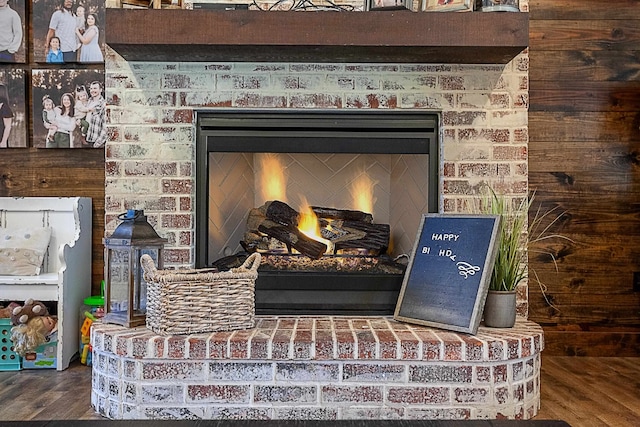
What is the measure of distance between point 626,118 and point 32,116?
2.86 m

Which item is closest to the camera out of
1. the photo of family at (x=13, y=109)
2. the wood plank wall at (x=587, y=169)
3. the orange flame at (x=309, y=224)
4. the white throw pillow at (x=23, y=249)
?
the orange flame at (x=309, y=224)

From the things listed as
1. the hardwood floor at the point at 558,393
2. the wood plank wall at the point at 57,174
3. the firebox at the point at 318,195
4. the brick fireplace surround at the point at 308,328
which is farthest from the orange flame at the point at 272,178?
the hardwood floor at the point at 558,393

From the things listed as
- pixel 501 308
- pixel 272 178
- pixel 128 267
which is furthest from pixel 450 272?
pixel 128 267

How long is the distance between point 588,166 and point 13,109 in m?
2.77

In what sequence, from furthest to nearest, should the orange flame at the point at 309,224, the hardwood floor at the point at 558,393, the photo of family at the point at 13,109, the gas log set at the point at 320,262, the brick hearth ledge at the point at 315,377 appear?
the photo of family at the point at 13,109 → the orange flame at the point at 309,224 → the gas log set at the point at 320,262 → the hardwood floor at the point at 558,393 → the brick hearth ledge at the point at 315,377

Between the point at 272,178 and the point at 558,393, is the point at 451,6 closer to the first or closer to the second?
the point at 272,178

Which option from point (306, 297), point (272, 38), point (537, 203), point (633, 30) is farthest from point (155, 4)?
point (633, 30)

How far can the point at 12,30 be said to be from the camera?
3.08 metres

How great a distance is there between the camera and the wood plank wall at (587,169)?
2996mm

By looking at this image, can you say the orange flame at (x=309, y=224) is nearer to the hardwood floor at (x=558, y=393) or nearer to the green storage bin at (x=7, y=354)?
the hardwood floor at (x=558, y=393)

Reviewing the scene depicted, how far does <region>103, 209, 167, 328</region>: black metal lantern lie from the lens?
7.18 ft

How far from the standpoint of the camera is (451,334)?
6.96 ft

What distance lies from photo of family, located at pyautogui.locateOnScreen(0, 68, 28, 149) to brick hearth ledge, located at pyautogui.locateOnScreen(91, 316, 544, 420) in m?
1.55

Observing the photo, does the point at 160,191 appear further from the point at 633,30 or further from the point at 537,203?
the point at 633,30
